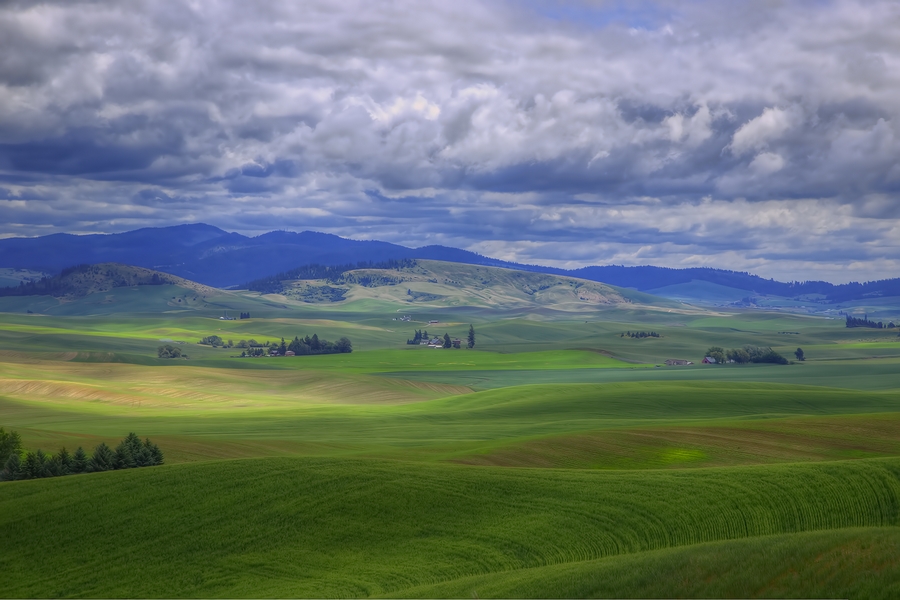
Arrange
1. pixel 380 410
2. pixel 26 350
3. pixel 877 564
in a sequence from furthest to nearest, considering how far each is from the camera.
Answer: pixel 26 350 → pixel 380 410 → pixel 877 564

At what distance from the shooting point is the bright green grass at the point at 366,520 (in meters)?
31.3

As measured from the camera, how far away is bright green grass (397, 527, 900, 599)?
76.1ft

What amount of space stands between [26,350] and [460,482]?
489 ft

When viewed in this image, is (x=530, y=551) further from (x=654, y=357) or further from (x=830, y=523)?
(x=654, y=357)

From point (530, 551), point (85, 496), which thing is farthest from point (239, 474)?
point (530, 551)

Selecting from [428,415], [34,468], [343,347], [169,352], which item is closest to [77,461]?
[34,468]

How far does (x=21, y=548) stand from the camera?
34.0 m

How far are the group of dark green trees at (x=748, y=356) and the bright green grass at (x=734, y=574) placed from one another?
5435 inches

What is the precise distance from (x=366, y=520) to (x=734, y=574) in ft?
55.7

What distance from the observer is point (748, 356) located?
525ft

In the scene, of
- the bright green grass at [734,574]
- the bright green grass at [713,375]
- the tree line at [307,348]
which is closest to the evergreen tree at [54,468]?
the bright green grass at [734,574]

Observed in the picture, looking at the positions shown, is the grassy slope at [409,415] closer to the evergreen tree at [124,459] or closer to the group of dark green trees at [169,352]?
the evergreen tree at [124,459]

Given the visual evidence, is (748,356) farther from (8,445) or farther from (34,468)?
(34,468)

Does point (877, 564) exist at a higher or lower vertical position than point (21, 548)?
higher
